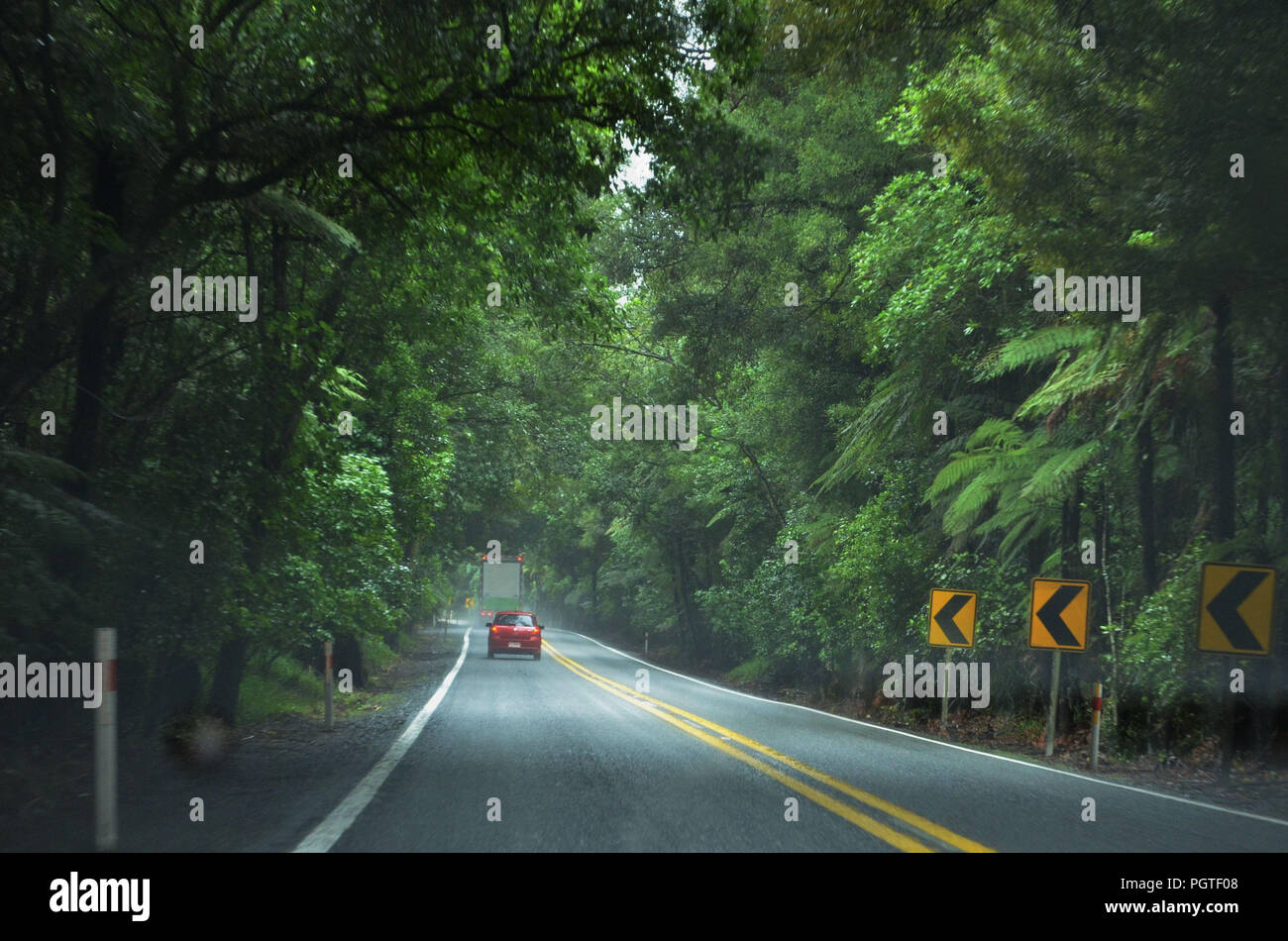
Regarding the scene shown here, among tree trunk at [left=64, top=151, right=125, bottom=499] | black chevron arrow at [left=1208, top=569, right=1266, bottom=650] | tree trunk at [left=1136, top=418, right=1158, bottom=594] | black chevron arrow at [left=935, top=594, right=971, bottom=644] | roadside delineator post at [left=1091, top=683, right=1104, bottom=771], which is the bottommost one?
roadside delineator post at [left=1091, top=683, right=1104, bottom=771]

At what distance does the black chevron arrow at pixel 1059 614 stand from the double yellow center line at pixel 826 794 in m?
3.77

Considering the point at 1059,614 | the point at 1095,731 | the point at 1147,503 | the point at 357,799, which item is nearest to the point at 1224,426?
the point at 1147,503

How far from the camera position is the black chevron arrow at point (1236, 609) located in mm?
8875

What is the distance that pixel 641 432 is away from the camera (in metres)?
32.8

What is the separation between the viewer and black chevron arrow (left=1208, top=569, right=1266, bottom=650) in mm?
8875

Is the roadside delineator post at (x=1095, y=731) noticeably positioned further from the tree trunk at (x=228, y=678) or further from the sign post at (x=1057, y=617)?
the tree trunk at (x=228, y=678)

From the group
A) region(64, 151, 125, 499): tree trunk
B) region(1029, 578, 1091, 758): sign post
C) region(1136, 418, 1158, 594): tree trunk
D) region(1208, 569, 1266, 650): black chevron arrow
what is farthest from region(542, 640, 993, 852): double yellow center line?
region(64, 151, 125, 499): tree trunk

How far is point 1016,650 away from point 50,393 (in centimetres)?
1342

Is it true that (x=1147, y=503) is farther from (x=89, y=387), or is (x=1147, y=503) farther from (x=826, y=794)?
(x=89, y=387)

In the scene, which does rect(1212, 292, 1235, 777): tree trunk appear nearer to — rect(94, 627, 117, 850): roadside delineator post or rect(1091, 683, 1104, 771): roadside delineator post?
rect(1091, 683, 1104, 771): roadside delineator post

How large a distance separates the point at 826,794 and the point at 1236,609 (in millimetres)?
4348

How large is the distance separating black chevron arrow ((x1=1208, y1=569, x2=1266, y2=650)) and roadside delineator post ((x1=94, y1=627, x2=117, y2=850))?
893 centimetres

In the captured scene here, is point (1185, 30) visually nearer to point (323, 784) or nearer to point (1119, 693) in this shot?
point (1119, 693)
